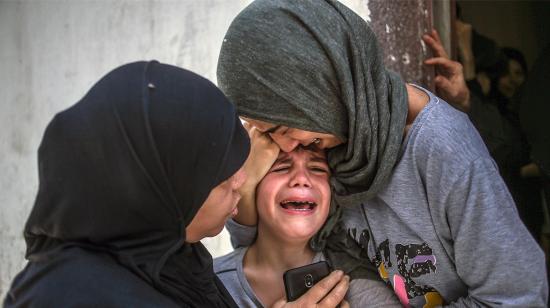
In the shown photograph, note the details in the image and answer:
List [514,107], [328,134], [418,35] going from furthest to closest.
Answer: [514,107] → [418,35] → [328,134]

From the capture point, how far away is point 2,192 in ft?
17.6

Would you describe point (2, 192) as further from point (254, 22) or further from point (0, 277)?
point (254, 22)

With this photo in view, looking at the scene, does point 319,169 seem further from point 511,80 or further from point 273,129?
point 511,80

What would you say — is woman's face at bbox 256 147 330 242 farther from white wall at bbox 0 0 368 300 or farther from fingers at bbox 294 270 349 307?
white wall at bbox 0 0 368 300

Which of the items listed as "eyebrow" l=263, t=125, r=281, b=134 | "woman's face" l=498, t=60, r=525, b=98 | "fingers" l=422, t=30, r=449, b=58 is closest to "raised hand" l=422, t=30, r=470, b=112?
"fingers" l=422, t=30, r=449, b=58

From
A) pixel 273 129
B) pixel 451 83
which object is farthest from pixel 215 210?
pixel 451 83

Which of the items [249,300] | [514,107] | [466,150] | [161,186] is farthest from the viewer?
[514,107]

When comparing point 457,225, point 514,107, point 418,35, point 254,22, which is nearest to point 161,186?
point 254,22

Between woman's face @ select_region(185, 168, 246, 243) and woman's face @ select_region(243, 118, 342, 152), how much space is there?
0.31m

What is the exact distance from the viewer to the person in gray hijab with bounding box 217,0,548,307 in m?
2.04

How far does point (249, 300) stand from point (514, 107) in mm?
2305

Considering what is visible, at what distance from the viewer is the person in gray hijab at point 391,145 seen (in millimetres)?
2045

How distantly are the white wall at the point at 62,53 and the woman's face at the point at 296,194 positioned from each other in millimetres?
1547

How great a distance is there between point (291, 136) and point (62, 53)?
3117mm
